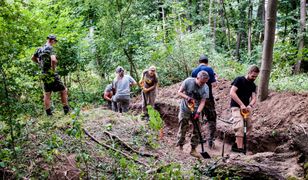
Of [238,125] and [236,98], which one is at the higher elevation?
[236,98]

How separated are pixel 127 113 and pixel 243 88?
4323mm

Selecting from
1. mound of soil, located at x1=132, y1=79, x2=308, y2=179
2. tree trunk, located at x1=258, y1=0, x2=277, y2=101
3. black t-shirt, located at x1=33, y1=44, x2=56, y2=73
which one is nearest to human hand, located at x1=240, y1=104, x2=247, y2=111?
mound of soil, located at x1=132, y1=79, x2=308, y2=179

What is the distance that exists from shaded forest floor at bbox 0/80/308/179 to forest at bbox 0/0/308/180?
2 cm

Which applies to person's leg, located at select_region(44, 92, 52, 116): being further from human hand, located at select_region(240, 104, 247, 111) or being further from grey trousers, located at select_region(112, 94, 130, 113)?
human hand, located at select_region(240, 104, 247, 111)

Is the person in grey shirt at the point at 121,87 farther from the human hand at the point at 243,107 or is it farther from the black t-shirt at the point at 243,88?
the human hand at the point at 243,107

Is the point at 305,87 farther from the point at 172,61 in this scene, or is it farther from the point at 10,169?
the point at 10,169

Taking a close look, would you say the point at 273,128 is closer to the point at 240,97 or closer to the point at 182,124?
the point at 240,97

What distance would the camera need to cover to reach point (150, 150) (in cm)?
684

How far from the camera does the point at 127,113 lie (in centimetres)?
1012

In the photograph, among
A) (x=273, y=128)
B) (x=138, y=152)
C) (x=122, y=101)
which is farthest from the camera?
(x=122, y=101)

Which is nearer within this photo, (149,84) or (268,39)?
(268,39)

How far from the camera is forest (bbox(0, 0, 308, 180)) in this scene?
16.0ft

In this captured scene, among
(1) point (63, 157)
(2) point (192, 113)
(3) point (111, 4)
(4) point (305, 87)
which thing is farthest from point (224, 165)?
(3) point (111, 4)

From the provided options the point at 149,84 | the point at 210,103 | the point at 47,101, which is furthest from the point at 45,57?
the point at 210,103
